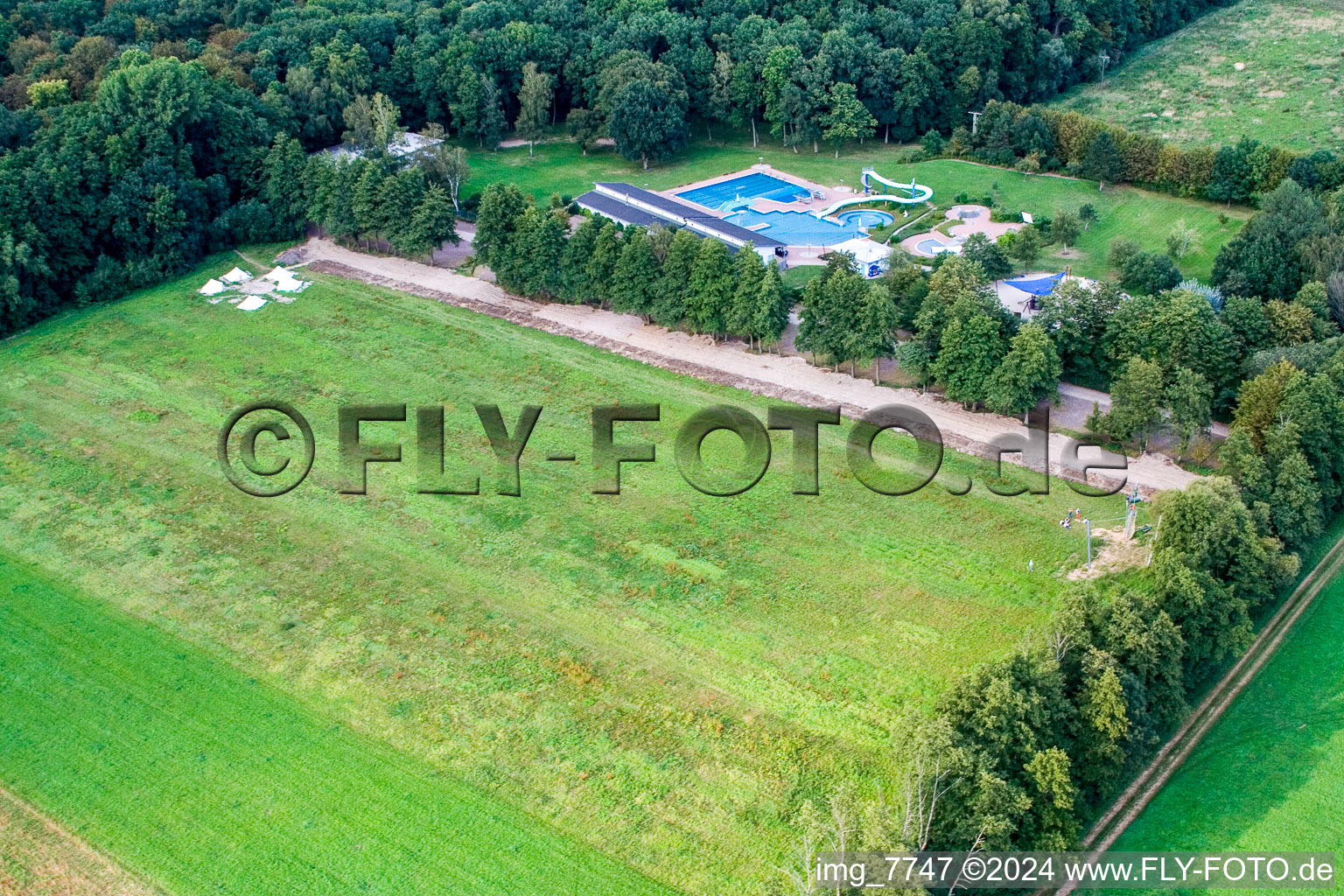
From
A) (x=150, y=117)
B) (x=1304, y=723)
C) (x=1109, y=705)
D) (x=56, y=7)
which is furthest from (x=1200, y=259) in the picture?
(x=56, y=7)

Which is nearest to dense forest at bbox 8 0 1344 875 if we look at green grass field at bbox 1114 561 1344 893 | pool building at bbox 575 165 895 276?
green grass field at bbox 1114 561 1344 893

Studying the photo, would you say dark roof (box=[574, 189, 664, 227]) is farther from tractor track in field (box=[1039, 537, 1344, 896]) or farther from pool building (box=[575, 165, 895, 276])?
tractor track in field (box=[1039, 537, 1344, 896])

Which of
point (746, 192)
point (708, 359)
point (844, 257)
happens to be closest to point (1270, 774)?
point (708, 359)

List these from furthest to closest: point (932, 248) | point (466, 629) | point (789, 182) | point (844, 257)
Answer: point (789, 182), point (932, 248), point (844, 257), point (466, 629)

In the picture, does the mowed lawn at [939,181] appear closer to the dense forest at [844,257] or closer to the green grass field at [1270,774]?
the dense forest at [844,257]

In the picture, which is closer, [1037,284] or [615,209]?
[1037,284]

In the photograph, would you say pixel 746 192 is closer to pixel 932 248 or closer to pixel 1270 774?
pixel 932 248

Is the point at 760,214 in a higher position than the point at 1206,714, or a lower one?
higher
